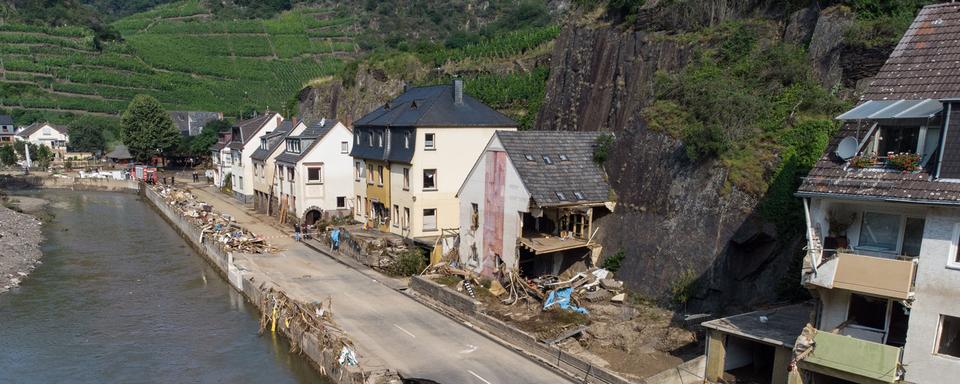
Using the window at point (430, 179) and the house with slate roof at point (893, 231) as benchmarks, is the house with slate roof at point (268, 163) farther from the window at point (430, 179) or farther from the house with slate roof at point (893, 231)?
the house with slate roof at point (893, 231)

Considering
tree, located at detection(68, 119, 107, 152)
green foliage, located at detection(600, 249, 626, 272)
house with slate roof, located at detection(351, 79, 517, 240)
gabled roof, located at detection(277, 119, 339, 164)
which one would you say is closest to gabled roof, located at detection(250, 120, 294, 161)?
gabled roof, located at detection(277, 119, 339, 164)

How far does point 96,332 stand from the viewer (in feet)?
82.1

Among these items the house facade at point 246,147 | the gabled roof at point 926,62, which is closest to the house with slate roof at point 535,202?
the gabled roof at point 926,62

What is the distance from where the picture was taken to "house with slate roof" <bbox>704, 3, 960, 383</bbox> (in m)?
12.7

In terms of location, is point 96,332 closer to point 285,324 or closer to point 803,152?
point 285,324

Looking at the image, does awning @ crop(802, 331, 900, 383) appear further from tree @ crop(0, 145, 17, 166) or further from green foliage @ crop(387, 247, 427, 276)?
tree @ crop(0, 145, 17, 166)

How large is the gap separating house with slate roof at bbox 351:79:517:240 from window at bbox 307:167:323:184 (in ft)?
23.6

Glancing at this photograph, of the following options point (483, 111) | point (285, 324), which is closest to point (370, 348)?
point (285, 324)

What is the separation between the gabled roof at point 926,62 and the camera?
13.4 metres

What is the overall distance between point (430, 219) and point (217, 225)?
15.5 metres

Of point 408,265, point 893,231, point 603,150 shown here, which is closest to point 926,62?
point 893,231

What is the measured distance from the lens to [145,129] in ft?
250

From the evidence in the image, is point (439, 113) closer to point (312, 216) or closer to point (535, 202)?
point (535, 202)

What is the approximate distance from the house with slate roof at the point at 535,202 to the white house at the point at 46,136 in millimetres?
87724
